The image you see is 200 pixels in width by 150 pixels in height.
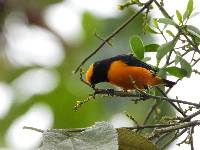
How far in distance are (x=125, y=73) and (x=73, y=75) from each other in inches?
80.9

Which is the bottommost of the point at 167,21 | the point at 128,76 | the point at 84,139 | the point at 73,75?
the point at 84,139

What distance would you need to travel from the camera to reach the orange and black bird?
202cm

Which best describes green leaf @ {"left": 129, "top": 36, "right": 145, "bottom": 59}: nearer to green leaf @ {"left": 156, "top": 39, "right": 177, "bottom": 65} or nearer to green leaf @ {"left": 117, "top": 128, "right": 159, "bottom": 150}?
green leaf @ {"left": 156, "top": 39, "right": 177, "bottom": 65}

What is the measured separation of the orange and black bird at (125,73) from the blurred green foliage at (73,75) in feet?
3.08

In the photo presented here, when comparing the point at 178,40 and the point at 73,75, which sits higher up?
the point at 73,75

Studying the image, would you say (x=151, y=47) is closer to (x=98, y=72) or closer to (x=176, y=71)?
(x=176, y=71)

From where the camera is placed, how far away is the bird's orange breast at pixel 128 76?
6.69ft

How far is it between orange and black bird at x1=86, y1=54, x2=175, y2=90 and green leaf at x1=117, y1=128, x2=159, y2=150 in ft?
1.74

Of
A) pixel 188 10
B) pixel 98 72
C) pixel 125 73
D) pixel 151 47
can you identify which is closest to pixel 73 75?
pixel 98 72

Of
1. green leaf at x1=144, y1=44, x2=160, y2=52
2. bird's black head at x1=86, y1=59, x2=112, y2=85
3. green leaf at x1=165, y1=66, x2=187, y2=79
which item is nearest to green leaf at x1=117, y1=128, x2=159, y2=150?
green leaf at x1=165, y1=66, x2=187, y2=79

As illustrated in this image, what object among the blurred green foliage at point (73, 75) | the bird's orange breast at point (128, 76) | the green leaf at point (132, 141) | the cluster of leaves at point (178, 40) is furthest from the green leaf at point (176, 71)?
the blurred green foliage at point (73, 75)

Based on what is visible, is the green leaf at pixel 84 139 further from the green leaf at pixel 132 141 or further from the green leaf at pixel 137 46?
the green leaf at pixel 137 46

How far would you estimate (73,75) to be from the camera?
13.8ft

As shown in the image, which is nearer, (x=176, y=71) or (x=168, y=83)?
(x=176, y=71)
